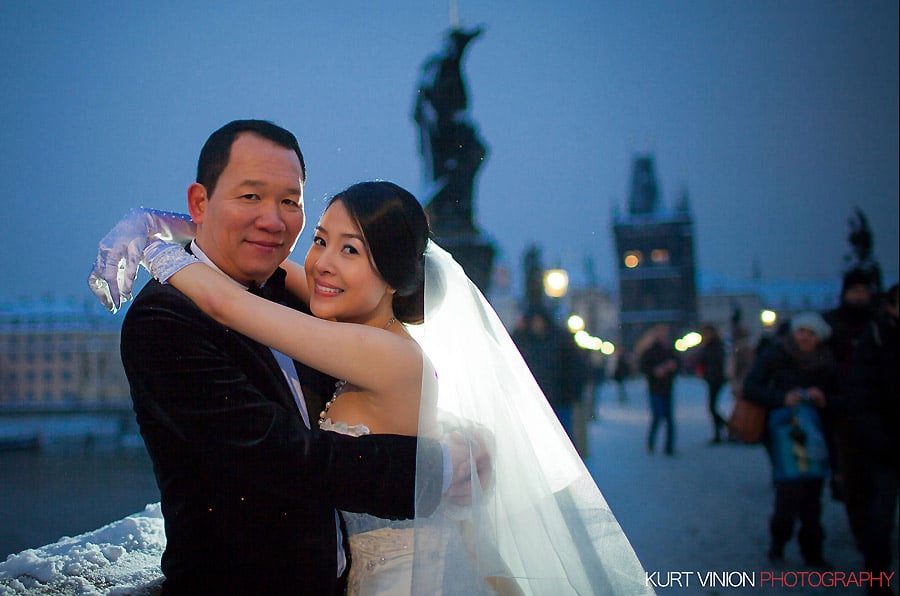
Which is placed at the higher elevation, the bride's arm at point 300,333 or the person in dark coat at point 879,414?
the bride's arm at point 300,333

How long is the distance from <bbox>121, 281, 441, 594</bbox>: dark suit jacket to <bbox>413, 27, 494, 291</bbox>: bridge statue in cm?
478

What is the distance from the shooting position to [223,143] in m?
1.46

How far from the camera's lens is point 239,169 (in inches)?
57.0

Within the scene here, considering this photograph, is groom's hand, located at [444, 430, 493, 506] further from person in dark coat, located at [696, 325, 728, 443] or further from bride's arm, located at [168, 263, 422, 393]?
person in dark coat, located at [696, 325, 728, 443]

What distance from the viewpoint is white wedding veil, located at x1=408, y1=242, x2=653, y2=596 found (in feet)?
4.69

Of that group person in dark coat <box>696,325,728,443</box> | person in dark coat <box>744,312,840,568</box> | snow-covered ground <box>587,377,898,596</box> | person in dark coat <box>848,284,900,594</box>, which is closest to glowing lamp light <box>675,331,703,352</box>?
person in dark coat <box>696,325,728,443</box>

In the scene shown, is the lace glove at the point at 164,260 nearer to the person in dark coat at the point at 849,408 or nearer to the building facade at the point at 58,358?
the building facade at the point at 58,358

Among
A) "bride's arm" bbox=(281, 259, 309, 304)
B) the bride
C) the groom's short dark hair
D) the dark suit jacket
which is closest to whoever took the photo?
the dark suit jacket

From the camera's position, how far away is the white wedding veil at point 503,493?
4.69 ft

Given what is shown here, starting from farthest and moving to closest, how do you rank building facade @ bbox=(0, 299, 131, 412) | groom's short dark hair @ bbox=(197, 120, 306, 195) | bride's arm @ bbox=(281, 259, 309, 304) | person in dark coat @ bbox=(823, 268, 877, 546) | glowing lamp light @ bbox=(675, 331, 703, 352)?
1. glowing lamp light @ bbox=(675, 331, 703, 352)
2. building facade @ bbox=(0, 299, 131, 412)
3. person in dark coat @ bbox=(823, 268, 877, 546)
4. bride's arm @ bbox=(281, 259, 309, 304)
5. groom's short dark hair @ bbox=(197, 120, 306, 195)

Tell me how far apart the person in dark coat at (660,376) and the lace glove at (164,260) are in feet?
21.4

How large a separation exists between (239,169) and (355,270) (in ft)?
1.10

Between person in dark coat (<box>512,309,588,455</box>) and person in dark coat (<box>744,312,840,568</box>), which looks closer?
person in dark coat (<box>744,312,840,568</box>)

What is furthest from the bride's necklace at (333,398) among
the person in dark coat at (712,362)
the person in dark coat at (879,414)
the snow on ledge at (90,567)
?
the person in dark coat at (712,362)
